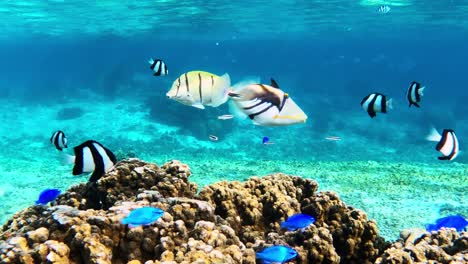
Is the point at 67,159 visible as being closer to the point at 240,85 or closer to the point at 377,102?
the point at 240,85

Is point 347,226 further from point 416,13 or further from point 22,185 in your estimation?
point 416,13

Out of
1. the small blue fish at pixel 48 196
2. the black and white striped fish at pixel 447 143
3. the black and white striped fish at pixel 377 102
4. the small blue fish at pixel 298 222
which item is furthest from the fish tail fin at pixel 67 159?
the black and white striped fish at pixel 377 102

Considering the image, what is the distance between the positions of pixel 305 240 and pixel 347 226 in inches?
33.2

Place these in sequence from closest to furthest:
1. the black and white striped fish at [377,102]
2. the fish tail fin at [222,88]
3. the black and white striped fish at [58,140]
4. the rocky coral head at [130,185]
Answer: the fish tail fin at [222,88], the rocky coral head at [130,185], the black and white striped fish at [377,102], the black and white striped fish at [58,140]

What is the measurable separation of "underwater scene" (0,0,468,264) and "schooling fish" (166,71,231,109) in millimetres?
15

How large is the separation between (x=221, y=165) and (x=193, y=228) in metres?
12.6

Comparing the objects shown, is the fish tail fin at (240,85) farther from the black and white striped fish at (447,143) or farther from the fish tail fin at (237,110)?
the black and white striped fish at (447,143)

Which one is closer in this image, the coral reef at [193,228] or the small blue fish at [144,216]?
the small blue fish at [144,216]

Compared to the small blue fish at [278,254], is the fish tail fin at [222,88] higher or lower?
higher

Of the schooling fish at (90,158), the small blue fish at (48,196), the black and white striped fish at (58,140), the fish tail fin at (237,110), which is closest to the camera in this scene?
the fish tail fin at (237,110)

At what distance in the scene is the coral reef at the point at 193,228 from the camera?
3.11 m

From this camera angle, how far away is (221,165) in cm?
1623

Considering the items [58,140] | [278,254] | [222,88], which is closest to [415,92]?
[222,88]

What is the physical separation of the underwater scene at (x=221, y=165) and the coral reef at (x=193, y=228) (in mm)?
16
